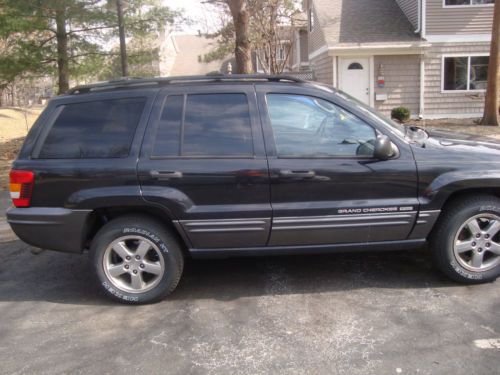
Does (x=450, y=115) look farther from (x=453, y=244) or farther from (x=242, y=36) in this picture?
(x=453, y=244)

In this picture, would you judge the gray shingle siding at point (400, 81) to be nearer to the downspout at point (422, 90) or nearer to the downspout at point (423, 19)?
the downspout at point (422, 90)

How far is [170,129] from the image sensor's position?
400 cm

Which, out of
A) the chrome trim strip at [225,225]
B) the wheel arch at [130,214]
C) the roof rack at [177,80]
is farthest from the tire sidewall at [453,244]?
the wheel arch at [130,214]

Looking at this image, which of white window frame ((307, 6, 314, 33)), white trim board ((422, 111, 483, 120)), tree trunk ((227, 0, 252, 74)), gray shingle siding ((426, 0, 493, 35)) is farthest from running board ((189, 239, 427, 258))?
white window frame ((307, 6, 314, 33))

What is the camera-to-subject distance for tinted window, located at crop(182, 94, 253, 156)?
396 centimetres

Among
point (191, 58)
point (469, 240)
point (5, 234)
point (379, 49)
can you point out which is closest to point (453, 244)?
point (469, 240)

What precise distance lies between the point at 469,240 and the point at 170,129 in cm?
269

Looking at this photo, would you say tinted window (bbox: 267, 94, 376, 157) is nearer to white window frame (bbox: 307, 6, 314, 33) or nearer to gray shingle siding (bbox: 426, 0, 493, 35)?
gray shingle siding (bbox: 426, 0, 493, 35)

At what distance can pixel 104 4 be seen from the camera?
15078 millimetres

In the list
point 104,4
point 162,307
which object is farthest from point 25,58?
point 162,307

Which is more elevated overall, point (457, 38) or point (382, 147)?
point (457, 38)

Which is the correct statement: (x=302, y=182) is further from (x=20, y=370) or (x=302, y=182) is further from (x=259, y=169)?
(x=20, y=370)

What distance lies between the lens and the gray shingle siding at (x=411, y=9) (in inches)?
709

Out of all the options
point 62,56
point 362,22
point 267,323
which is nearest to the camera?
point 267,323
